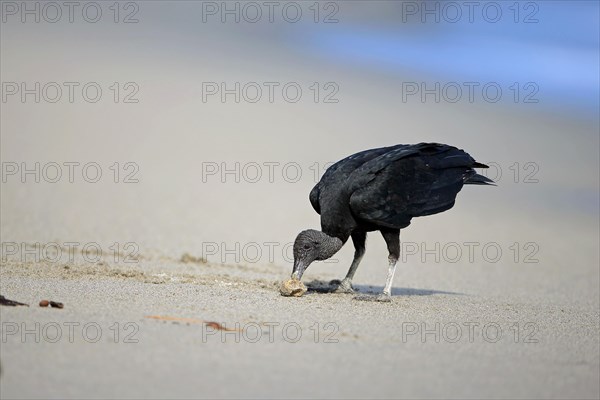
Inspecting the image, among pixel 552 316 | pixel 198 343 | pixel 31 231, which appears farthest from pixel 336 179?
pixel 31 231

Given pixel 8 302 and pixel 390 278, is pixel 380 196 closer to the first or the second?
pixel 390 278

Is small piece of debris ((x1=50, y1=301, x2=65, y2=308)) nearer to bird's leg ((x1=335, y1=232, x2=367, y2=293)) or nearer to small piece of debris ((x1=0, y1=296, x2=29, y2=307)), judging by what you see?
small piece of debris ((x1=0, y1=296, x2=29, y2=307))

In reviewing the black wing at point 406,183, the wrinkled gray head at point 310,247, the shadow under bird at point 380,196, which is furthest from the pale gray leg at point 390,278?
the wrinkled gray head at point 310,247

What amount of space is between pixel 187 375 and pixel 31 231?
18.7ft

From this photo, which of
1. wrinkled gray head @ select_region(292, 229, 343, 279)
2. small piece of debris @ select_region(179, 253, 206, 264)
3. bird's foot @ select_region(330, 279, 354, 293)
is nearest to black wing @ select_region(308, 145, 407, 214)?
wrinkled gray head @ select_region(292, 229, 343, 279)

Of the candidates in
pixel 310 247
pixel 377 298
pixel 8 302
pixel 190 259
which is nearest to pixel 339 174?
pixel 310 247

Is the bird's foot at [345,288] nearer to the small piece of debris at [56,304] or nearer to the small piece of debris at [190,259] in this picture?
the small piece of debris at [190,259]

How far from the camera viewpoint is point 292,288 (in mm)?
6961

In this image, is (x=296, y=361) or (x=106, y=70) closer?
(x=296, y=361)

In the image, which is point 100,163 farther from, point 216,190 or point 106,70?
point 106,70

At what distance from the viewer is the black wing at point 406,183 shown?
7.24m

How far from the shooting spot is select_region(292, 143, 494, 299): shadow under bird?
286 inches

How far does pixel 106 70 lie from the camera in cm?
1780

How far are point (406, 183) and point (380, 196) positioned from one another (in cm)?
30
